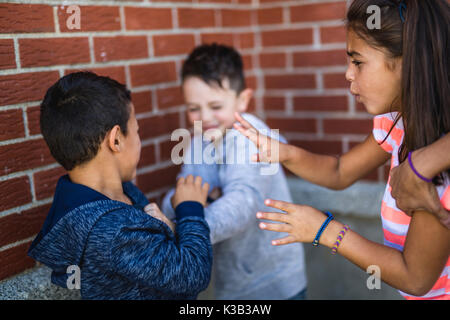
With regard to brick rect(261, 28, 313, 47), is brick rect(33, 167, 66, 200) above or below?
below

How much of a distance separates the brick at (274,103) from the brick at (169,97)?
78cm

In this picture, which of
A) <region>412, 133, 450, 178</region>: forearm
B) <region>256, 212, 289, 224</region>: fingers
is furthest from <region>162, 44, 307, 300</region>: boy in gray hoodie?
<region>412, 133, 450, 178</region>: forearm

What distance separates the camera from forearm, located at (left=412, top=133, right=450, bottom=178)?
1.35 metres

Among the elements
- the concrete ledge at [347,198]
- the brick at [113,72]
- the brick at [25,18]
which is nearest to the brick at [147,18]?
the brick at [113,72]

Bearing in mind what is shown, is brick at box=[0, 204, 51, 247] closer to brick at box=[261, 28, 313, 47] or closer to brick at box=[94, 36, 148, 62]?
brick at box=[94, 36, 148, 62]

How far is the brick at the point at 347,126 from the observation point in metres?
2.95

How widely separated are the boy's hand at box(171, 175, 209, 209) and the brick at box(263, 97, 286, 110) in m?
1.46

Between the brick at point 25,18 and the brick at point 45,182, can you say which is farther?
the brick at point 45,182

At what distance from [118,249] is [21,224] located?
1.97ft

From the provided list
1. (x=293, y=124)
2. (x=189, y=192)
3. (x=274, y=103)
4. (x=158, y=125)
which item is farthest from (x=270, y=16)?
(x=189, y=192)

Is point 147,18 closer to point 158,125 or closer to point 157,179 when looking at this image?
point 158,125

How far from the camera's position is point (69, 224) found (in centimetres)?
154
